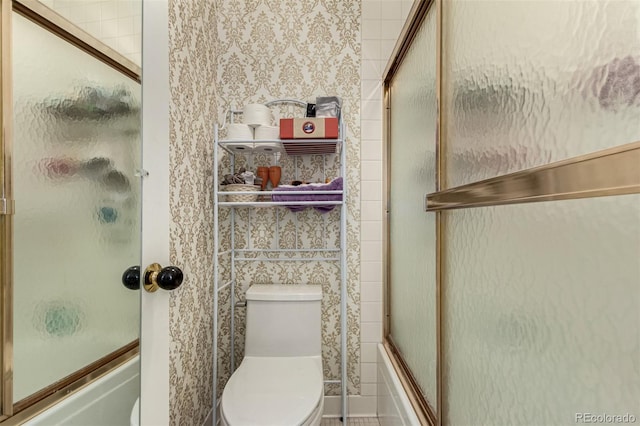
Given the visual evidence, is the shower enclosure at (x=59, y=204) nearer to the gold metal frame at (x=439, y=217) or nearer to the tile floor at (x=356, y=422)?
the gold metal frame at (x=439, y=217)

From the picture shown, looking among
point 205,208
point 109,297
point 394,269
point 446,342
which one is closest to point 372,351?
point 394,269

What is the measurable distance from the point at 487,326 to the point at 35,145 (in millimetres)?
854

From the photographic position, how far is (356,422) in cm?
168

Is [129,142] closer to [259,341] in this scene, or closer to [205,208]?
[205,208]

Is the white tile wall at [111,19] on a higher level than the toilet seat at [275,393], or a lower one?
higher

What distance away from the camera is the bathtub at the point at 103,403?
53cm

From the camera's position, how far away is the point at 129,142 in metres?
0.68

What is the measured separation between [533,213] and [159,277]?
0.77 m

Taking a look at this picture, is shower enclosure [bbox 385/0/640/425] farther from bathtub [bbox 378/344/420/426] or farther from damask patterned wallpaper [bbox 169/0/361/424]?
damask patterned wallpaper [bbox 169/0/361/424]

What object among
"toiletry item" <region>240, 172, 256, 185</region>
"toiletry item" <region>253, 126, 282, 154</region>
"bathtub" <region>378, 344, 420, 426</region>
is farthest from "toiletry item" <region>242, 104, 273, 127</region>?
"bathtub" <region>378, 344, 420, 426</region>

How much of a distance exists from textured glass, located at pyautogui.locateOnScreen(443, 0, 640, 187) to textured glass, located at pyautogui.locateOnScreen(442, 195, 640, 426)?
3.5 inches

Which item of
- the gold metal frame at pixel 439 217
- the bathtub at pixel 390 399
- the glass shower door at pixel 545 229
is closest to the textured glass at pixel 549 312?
the glass shower door at pixel 545 229

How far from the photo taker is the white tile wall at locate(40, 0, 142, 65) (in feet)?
1.73

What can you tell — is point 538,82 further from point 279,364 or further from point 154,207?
point 279,364
